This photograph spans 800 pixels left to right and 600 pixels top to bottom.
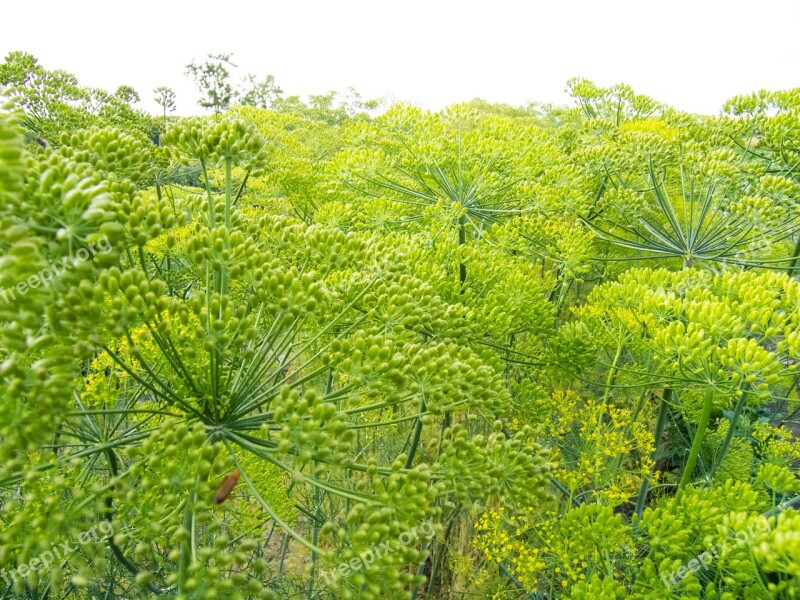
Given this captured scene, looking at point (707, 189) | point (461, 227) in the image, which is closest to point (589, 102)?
point (707, 189)

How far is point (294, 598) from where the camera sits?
17.7 feet

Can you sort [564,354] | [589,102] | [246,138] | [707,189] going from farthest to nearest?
[589,102]
[707,189]
[564,354]
[246,138]

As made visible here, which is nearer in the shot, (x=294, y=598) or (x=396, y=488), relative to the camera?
(x=396, y=488)

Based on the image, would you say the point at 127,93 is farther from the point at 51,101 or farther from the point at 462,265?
the point at 462,265

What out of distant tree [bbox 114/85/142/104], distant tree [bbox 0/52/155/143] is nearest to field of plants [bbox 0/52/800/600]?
distant tree [bbox 0/52/155/143]

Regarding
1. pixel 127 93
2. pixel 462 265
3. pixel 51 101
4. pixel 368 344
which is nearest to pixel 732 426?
pixel 462 265

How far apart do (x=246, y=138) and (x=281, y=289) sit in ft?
3.00

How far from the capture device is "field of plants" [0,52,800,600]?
1623 millimetres

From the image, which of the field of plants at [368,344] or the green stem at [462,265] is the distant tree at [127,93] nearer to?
the field of plants at [368,344]

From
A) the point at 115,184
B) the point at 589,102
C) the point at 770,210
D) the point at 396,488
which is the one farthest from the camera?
the point at 589,102

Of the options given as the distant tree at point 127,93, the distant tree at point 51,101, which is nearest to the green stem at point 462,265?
the distant tree at point 51,101

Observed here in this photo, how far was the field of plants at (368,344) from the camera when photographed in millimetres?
1623

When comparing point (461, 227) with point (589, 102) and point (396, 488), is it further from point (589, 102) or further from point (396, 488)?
point (589, 102)

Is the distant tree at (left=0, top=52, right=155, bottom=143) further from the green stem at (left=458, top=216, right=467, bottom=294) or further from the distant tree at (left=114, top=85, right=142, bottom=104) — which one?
the green stem at (left=458, top=216, right=467, bottom=294)
